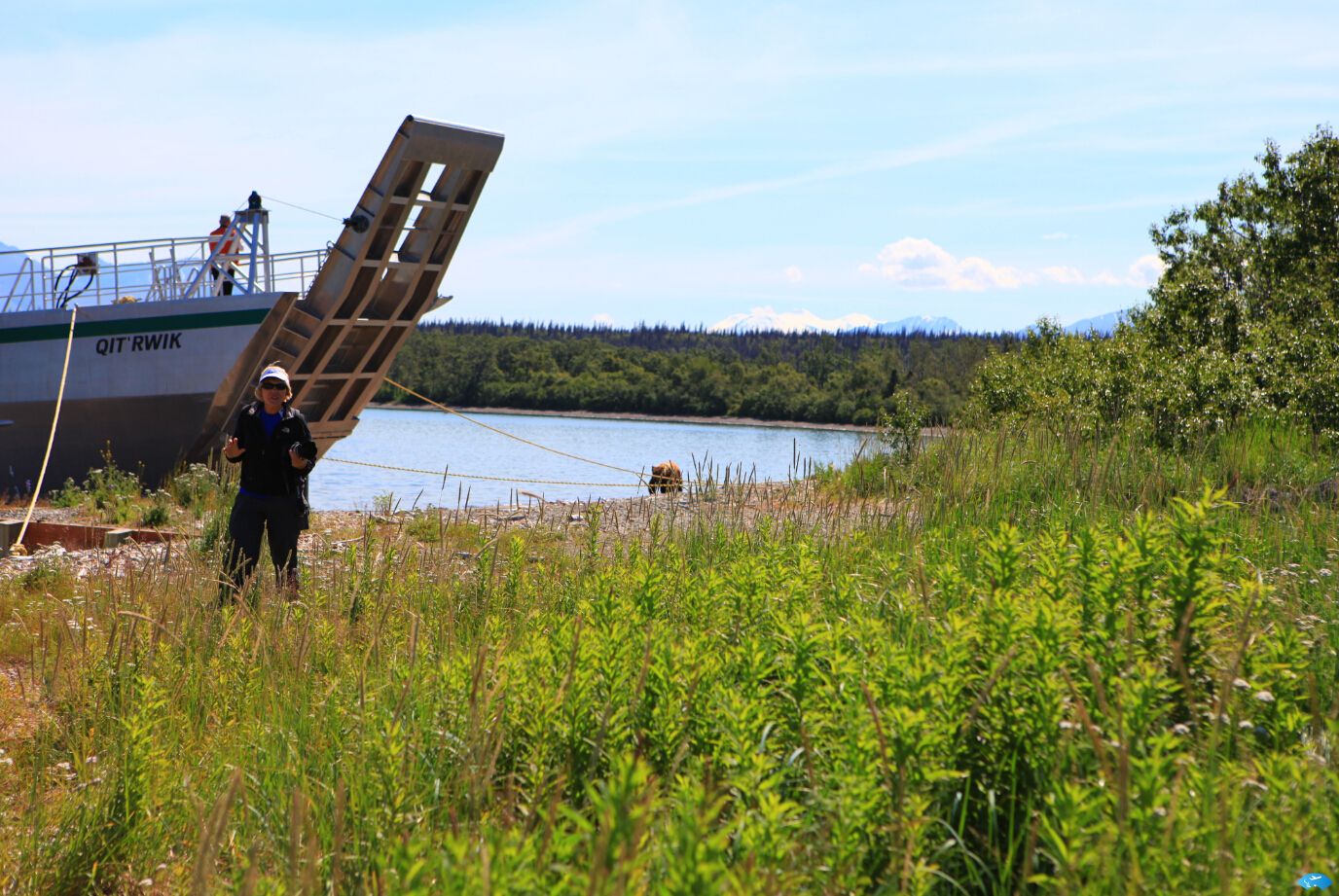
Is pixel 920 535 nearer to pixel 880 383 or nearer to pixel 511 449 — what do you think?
pixel 511 449

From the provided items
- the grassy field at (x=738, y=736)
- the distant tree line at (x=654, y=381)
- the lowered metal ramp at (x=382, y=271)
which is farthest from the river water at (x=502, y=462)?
the distant tree line at (x=654, y=381)

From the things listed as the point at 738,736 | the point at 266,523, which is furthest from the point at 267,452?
the point at 738,736

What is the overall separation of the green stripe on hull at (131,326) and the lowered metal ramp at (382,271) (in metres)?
0.67

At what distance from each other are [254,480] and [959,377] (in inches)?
4041

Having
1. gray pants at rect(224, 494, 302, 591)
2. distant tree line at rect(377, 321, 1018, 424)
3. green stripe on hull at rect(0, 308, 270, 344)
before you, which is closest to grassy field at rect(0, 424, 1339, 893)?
gray pants at rect(224, 494, 302, 591)

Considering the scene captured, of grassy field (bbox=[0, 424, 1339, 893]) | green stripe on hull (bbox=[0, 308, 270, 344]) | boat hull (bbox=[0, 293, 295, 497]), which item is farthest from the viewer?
boat hull (bbox=[0, 293, 295, 497])

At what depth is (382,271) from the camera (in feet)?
48.0

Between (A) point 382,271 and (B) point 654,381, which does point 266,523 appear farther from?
(B) point 654,381

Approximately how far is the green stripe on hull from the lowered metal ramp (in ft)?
2.20

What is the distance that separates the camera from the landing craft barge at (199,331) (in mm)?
14477

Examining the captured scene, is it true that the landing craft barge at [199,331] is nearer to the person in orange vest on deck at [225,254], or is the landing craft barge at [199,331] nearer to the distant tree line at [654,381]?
the person in orange vest on deck at [225,254]

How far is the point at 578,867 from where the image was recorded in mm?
2250

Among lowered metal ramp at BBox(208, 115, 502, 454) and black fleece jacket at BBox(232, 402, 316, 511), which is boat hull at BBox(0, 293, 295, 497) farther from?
black fleece jacket at BBox(232, 402, 316, 511)

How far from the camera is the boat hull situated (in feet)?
49.5
